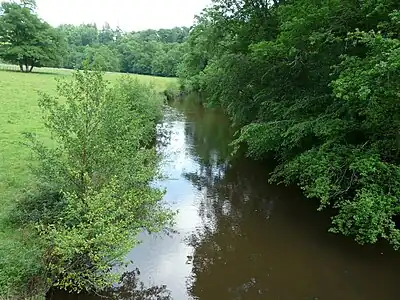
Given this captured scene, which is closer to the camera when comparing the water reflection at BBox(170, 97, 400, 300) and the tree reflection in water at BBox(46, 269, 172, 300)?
the tree reflection in water at BBox(46, 269, 172, 300)

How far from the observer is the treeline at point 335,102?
8617mm

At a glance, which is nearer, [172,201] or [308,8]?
[308,8]

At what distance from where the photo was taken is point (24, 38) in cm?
4688

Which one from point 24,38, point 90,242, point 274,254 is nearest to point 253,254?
point 274,254

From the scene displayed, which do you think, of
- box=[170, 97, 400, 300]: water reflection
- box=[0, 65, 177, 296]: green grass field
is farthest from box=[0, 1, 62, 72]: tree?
box=[170, 97, 400, 300]: water reflection

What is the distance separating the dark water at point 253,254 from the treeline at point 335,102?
0.88m

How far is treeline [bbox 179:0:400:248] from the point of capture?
862 centimetres

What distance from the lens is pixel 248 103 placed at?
18.8 metres

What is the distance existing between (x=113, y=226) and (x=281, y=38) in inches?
358

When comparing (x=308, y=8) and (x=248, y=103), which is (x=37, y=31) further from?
(x=308, y=8)

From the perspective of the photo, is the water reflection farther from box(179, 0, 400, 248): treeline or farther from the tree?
the tree

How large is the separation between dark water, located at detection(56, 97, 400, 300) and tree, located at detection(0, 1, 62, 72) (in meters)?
37.5

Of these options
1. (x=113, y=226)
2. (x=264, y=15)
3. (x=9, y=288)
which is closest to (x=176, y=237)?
(x=113, y=226)

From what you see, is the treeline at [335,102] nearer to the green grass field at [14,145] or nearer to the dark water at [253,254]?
the dark water at [253,254]
